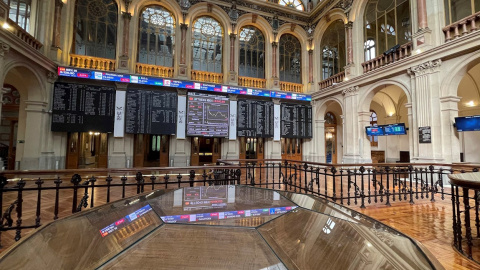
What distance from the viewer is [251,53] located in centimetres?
1202

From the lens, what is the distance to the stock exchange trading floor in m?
0.60

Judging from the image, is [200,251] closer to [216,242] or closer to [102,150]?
[216,242]

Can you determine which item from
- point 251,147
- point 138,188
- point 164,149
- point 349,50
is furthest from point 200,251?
point 349,50

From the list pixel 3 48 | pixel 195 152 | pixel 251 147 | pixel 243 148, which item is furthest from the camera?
pixel 251 147

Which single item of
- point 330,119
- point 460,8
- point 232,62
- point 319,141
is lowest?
point 319,141

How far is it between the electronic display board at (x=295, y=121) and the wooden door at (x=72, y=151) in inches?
376

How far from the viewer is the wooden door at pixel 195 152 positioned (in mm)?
10383

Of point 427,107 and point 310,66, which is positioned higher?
point 310,66

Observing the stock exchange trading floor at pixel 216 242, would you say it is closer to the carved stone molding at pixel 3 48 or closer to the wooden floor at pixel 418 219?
the wooden floor at pixel 418 219

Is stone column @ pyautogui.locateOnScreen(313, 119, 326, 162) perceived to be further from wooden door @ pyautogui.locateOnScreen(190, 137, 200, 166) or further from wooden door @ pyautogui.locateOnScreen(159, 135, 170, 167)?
wooden door @ pyautogui.locateOnScreen(159, 135, 170, 167)

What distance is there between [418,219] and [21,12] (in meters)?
12.7

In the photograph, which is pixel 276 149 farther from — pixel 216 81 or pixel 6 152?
pixel 6 152

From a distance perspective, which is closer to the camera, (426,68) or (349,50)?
(426,68)

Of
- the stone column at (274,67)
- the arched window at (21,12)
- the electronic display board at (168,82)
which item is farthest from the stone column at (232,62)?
the arched window at (21,12)
